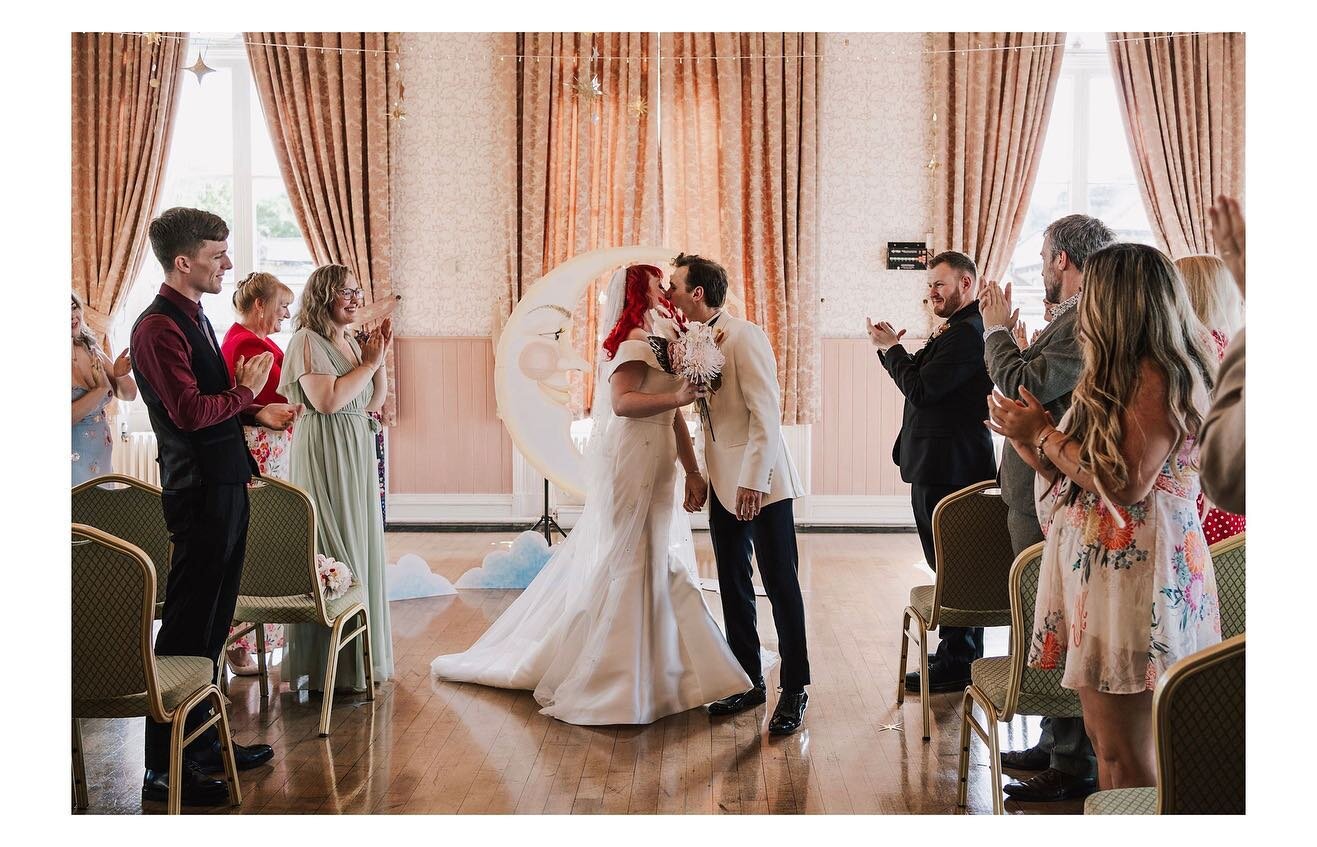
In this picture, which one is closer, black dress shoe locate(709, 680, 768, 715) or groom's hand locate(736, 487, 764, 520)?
groom's hand locate(736, 487, 764, 520)

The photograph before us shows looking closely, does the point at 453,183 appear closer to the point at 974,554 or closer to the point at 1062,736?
the point at 974,554

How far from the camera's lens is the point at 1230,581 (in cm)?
253

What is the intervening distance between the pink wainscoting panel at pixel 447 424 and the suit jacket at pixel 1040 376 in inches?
203

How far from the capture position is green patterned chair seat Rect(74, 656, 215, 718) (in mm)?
2576

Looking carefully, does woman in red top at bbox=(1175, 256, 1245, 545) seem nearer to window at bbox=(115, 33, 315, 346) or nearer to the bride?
the bride

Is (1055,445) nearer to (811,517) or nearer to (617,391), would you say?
(617,391)

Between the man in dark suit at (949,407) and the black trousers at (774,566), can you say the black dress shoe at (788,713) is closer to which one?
the black trousers at (774,566)

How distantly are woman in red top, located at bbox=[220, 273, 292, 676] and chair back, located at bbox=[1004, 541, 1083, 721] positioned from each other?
10.1 feet

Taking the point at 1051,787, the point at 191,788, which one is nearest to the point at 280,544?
the point at 191,788

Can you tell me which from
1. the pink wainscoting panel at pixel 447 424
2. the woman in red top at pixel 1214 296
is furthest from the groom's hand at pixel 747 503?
the pink wainscoting panel at pixel 447 424

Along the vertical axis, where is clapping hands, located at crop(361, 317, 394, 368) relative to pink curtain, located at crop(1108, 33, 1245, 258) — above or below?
below

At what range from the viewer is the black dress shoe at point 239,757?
3.22m

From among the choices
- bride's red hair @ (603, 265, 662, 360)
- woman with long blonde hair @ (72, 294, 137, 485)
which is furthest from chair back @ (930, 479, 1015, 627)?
woman with long blonde hair @ (72, 294, 137, 485)
